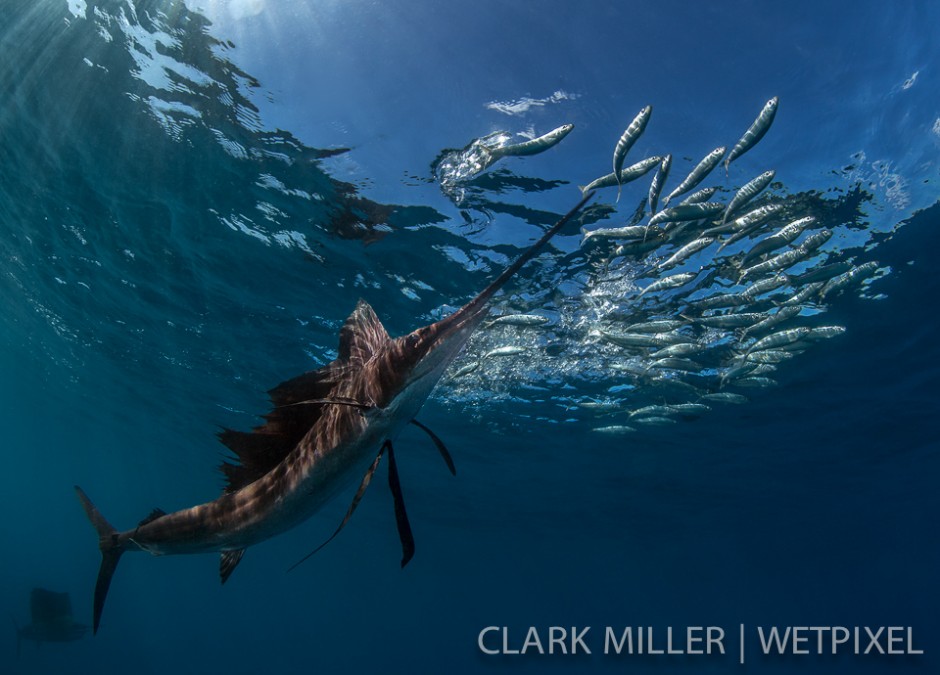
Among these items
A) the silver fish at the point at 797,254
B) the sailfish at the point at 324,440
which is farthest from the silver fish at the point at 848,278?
the sailfish at the point at 324,440

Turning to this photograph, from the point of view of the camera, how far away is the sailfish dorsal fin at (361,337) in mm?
2809

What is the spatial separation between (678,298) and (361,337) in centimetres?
1058

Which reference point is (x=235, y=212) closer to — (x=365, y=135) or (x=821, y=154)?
(x=365, y=135)

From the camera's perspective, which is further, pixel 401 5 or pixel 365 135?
pixel 365 135

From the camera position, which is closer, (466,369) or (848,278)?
(848,278)

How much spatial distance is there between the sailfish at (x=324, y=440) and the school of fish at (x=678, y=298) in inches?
143

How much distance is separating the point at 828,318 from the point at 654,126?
350 inches

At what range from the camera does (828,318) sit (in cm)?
1281

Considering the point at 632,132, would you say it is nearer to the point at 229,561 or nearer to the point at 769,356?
the point at 229,561

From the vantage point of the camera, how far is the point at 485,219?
979 centimetres

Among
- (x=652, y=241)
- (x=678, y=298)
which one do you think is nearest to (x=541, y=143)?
(x=652, y=241)

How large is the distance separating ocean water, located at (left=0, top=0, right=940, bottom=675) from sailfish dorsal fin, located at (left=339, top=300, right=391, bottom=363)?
5.49 m

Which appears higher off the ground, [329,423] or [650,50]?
[650,50]

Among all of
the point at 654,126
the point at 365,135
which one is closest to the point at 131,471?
the point at 365,135
